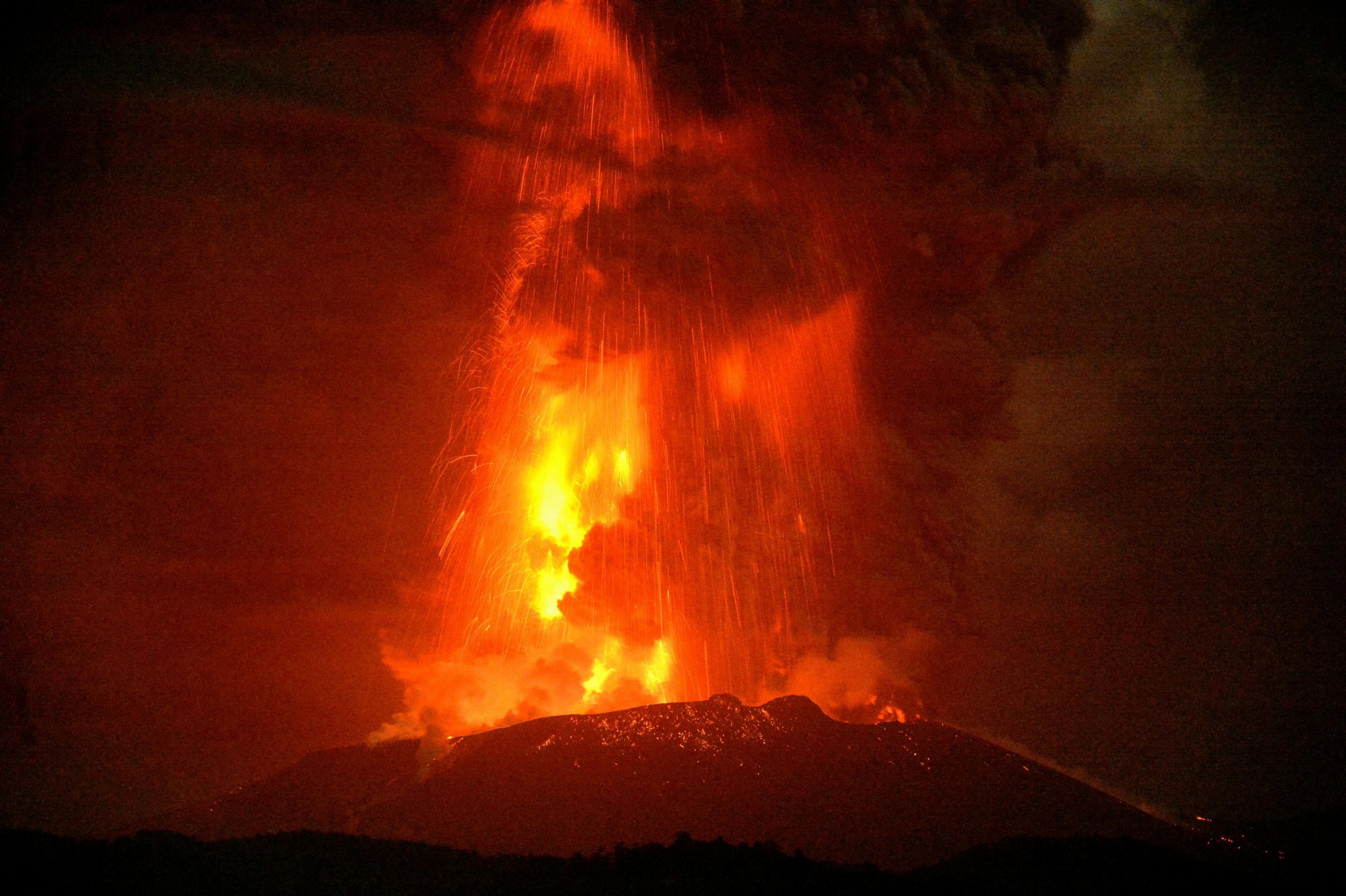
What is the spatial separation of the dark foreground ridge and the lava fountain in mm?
5594

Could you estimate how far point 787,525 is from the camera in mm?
16500

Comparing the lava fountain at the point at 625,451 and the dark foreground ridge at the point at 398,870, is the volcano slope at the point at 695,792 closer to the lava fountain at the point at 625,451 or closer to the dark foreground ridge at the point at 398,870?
the lava fountain at the point at 625,451

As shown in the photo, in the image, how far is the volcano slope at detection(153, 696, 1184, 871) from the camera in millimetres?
15273

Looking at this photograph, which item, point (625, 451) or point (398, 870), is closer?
point (398, 870)

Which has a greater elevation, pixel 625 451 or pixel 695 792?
pixel 625 451

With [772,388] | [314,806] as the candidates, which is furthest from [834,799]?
[314,806]

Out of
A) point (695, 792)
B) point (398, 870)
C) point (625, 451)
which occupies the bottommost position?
point (398, 870)

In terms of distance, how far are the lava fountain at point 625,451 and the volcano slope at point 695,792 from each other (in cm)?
74

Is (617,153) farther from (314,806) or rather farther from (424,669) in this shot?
(314,806)

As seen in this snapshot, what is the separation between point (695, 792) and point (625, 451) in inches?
279

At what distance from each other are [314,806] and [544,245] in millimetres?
12485

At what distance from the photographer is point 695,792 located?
16172 millimetres

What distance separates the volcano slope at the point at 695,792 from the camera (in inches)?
601

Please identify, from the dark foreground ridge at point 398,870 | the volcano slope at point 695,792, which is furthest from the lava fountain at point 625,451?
the dark foreground ridge at point 398,870
